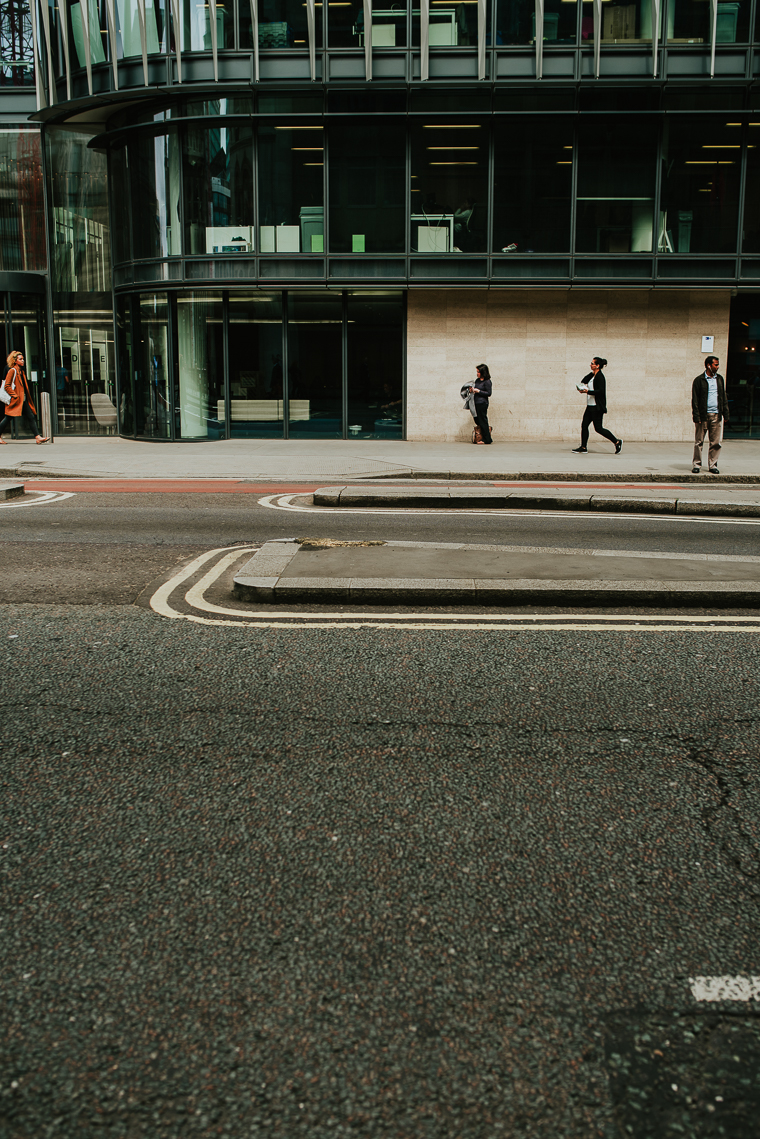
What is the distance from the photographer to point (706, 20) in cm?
2014

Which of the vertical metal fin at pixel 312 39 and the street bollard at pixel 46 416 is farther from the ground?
the vertical metal fin at pixel 312 39

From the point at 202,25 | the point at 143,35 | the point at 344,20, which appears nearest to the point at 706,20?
the point at 344,20

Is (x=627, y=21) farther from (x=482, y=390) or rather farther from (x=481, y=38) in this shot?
(x=482, y=390)

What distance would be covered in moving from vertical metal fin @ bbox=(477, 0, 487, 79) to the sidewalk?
7.96 m

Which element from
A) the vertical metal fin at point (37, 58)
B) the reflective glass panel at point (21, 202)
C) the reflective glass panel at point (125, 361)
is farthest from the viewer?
the reflective glass panel at point (21, 202)

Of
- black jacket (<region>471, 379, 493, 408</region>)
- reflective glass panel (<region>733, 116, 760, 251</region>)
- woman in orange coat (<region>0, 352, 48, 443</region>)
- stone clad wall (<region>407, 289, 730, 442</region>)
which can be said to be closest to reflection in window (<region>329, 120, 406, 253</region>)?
stone clad wall (<region>407, 289, 730, 442</region>)

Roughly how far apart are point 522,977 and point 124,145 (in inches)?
938

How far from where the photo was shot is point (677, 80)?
65.7ft

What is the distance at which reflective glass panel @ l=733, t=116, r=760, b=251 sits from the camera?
21.1 metres

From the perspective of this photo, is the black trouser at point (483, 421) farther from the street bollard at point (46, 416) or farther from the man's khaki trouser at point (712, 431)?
the street bollard at point (46, 416)

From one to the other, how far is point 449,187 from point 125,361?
9.06 meters

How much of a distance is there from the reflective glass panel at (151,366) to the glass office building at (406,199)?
0.07 m

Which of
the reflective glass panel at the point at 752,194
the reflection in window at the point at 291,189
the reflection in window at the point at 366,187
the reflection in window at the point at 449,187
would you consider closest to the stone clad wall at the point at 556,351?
the reflection in window at the point at 449,187

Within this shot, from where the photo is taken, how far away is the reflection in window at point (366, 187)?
69.1 feet
